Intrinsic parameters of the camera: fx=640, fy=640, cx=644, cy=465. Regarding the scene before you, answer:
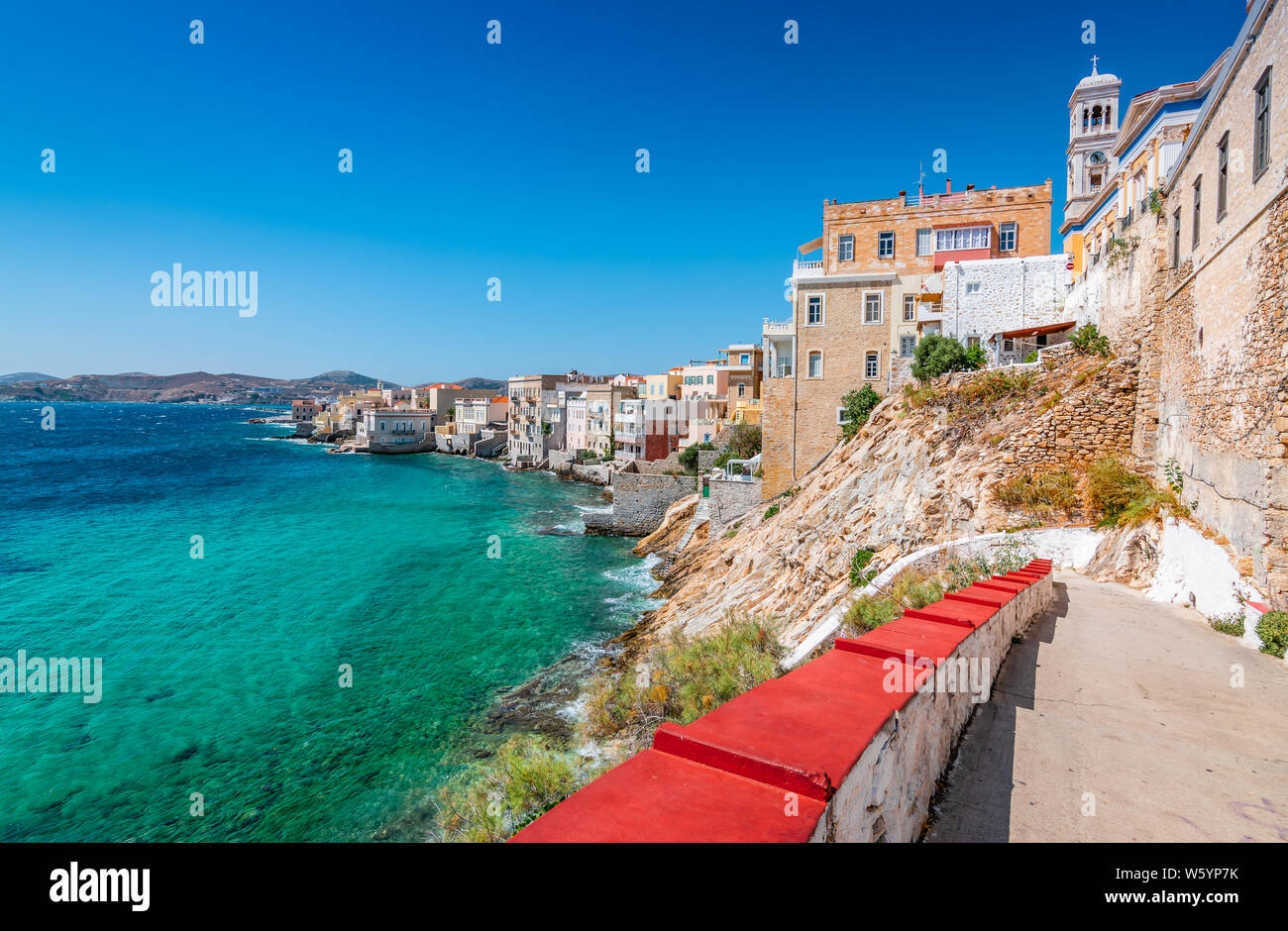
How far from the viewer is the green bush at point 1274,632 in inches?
256

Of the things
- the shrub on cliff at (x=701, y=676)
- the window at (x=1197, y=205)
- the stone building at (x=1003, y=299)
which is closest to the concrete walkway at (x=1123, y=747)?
the shrub on cliff at (x=701, y=676)

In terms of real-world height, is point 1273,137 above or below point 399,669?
above

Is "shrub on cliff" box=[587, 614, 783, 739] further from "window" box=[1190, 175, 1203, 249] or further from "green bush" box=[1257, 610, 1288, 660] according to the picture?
"window" box=[1190, 175, 1203, 249]

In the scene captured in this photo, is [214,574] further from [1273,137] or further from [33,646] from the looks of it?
[1273,137]

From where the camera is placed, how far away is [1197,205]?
10508 mm

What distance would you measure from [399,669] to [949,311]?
22.8 meters

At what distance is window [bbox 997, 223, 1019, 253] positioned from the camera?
86.6 ft

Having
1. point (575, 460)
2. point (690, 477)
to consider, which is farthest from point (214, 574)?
point (575, 460)

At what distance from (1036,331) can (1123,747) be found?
2202cm

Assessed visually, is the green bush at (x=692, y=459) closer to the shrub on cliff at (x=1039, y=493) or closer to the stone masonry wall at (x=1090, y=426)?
the stone masonry wall at (x=1090, y=426)

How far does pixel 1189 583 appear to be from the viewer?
8.52 metres

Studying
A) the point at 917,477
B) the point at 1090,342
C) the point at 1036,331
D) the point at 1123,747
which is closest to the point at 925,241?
the point at 1036,331

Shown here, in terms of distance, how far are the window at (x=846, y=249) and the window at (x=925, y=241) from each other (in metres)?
2.70

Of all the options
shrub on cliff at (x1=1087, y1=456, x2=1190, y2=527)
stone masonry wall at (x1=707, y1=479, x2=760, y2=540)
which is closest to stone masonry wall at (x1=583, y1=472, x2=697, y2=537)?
stone masonry wall at (x1=707, y1=479, x2=760, y2=540)
